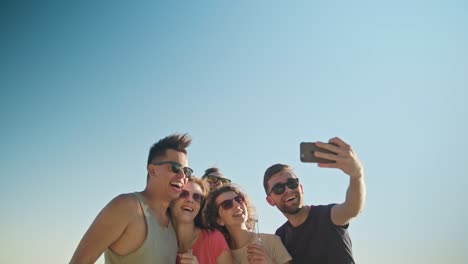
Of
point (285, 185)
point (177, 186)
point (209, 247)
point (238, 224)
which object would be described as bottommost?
point (209, 247)

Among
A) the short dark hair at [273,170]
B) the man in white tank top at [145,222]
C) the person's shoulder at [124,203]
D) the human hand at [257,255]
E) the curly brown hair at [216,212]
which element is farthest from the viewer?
the short dark hair at [273,170]

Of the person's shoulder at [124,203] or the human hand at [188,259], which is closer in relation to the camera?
the person's shoulder at [124,203]

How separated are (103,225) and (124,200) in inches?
20.7

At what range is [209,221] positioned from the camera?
24.6 ft

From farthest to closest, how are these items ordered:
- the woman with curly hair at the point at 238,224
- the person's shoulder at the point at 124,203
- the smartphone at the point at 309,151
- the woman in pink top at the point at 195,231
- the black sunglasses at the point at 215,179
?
the black sunglasses at the point at 215,179, the woman with curly hair at the point at 238,224, the woman in pink top at the point at 195,231, the person's shoulder at the point at 124,203, the smartphone at the point at 309,151

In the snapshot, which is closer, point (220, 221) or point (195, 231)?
point (195, 231)

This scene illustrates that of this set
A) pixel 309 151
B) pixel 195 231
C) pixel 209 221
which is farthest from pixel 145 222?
pixel 309 151

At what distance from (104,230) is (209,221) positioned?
248 cm

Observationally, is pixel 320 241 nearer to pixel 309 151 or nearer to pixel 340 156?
pixel 309 151

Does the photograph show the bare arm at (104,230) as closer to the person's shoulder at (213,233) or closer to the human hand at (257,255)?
the person's shoulder at (213,233)

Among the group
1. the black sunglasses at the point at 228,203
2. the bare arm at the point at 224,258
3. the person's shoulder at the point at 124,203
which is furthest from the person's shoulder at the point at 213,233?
the person's shoulder at the point at 124,203

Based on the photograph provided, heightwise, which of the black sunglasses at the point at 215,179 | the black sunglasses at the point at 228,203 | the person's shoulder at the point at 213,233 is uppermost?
the black sunglasses at the point at 215,179

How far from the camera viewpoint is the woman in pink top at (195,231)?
6500mm

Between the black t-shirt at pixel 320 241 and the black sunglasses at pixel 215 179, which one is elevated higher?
the black sunglasses at pixel 215 179
